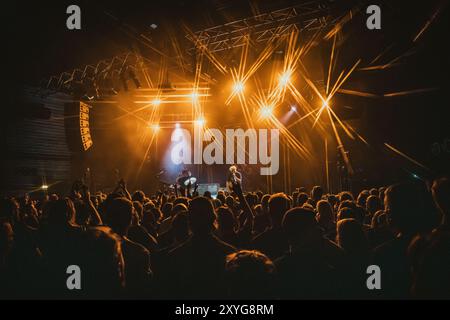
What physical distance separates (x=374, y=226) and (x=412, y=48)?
4.83 meters

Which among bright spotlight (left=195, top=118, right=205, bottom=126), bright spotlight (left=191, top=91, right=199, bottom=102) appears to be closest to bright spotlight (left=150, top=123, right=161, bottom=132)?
bright spotlight (left=195, top=118, right=205, bottom=126)

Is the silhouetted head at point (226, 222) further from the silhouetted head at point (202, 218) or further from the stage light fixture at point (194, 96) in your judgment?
the stage light fixture at point (194, 96)

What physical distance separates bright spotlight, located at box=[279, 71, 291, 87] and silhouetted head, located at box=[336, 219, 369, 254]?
9.54 meters

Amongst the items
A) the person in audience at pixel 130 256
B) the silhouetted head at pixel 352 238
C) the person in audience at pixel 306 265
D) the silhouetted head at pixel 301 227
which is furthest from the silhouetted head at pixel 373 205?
the person in audience at pixel 130 256

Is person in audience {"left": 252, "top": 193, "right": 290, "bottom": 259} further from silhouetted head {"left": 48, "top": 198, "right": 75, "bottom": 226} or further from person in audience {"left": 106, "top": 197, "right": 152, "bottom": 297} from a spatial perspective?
silhouetted head {"left": 48, "top": 198, "right": 75, "bottom": 226}

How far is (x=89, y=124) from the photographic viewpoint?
14.1 meters

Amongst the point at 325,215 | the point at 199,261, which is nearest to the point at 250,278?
the point at 199,261

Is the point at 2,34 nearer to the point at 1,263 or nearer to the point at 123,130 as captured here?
the point at 123,130

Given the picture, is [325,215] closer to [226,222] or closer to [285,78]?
[226,222]

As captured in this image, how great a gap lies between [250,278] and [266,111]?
41.5 ft

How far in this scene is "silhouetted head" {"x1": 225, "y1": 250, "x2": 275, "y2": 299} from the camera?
51.2 inches

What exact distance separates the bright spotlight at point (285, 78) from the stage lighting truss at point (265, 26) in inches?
65.6

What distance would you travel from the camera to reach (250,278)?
4.26ft
